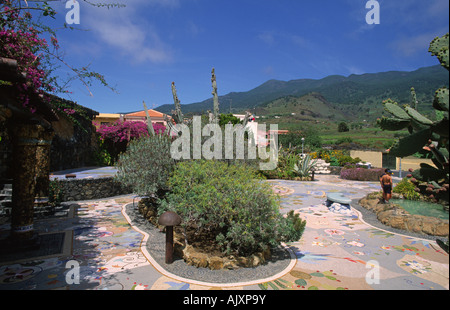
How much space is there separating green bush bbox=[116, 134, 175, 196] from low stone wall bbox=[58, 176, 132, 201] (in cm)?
265

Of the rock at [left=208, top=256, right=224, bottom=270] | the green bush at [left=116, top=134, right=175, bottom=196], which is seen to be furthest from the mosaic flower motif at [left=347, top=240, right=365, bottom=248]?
the green bush at [left=116, top=134, right=175, bottom=196]

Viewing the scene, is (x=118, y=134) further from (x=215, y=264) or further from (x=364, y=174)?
(x=364, y=174)

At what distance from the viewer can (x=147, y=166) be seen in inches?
342

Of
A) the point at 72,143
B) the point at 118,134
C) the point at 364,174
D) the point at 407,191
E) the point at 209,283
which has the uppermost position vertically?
the point at 118,134

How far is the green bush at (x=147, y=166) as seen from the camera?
852cm

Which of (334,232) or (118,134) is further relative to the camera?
(118,134)

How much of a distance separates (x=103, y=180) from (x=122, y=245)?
23.2 feet

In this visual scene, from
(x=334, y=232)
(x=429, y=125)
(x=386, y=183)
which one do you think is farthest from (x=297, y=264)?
(x=386, y=183)

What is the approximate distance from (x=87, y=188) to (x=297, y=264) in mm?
10305

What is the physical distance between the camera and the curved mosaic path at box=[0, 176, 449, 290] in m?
4.44

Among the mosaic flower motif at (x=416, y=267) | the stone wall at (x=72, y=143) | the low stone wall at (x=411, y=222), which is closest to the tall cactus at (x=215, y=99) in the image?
the low stone wall at (x=411, y=222)

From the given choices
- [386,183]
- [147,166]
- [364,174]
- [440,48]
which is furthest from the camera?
[364,174]

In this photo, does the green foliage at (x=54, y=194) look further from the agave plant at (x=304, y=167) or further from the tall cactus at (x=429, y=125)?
the agave plant at (x=304, y=167)

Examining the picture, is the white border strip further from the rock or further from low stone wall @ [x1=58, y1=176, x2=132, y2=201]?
low stone wall @ [x1=58, y1=176, x2=132, y2=201]
